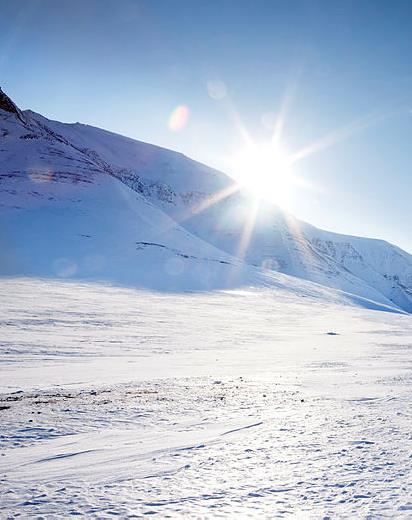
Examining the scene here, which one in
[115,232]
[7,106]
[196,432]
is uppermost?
[7,106]

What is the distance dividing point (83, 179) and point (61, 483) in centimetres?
7795

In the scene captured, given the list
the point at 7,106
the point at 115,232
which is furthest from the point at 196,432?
the point at 7,106

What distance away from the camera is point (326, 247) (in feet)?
630

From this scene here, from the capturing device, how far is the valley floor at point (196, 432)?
14.1 feet

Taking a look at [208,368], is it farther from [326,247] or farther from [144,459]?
[326,247]

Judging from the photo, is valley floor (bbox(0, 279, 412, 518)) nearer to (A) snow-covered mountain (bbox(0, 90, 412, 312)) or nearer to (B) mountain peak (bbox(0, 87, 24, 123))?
(A) snow-covered mountain (bbox(0, 90, 412, 312))

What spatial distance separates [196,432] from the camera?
667 centimetres

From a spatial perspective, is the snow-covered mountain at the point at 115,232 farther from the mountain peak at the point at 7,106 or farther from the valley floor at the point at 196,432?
the valley floor at the point at 196,432

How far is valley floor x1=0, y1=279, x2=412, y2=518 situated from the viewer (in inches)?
169

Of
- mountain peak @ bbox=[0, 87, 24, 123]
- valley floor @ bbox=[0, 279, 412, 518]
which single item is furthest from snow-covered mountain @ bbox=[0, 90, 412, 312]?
valley floor @ bbox=[0, 279, 412, 518]

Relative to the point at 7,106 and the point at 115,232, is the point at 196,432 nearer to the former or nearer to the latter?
the point at 115,232

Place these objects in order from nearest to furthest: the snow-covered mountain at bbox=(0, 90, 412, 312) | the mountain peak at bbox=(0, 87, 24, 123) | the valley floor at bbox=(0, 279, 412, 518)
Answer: the valley floor at bbox=(0, 279, 412, 518) → the snow-covered mountain at bbox=(0, 90, 412, 312) → the mountain peak at bbox=(0, 87, 24, 123)

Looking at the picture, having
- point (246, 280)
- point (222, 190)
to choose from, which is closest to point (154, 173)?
point (222, 190)

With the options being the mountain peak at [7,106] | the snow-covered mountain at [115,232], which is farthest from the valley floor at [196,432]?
the mountain peak at [7,106]
